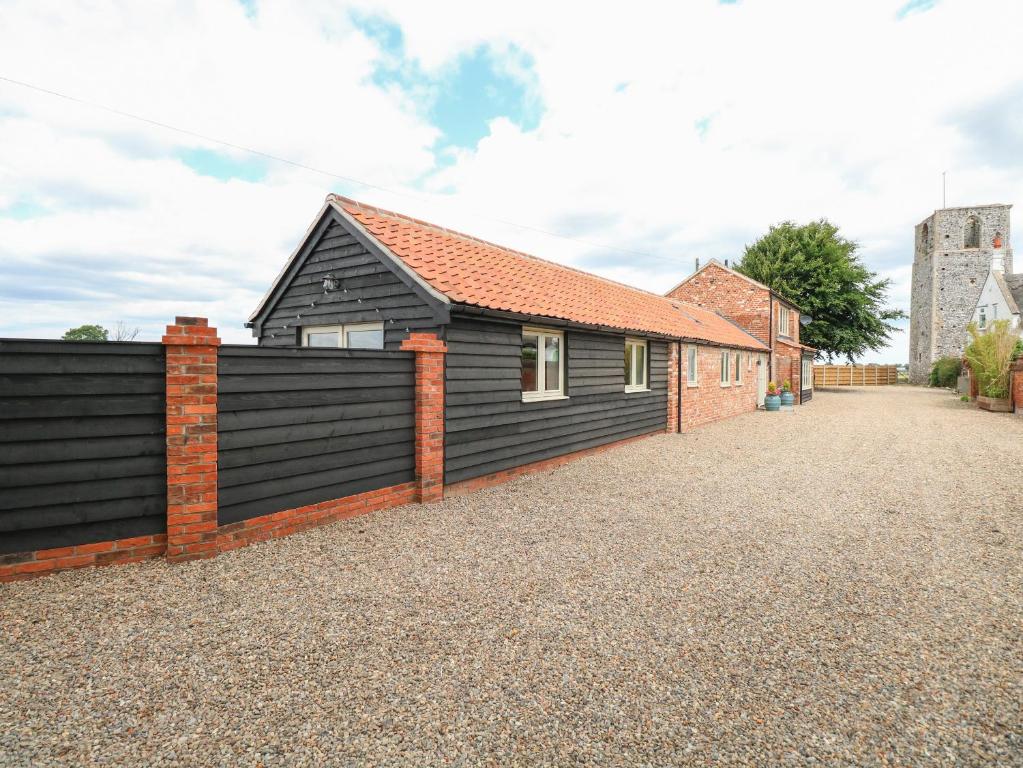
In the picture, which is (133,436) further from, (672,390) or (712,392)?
(712,392)

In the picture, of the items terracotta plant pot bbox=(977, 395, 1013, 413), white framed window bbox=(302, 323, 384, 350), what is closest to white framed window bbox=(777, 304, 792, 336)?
terracotta plant pot bbox=(977, 395, 1013, 413)

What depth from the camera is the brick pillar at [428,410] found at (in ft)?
21.4

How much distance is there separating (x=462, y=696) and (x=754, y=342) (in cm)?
2262

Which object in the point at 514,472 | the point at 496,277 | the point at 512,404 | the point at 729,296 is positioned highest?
the point at 729,296

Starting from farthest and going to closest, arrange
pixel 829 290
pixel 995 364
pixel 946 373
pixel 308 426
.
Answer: pixel 946 373
pixel 829 290
pixel 995 364
pixel 308 426

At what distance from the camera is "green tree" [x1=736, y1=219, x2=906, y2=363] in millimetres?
33000

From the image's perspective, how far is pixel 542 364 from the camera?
A: 29.4 ft

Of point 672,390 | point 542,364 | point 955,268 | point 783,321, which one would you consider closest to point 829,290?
point 783,321

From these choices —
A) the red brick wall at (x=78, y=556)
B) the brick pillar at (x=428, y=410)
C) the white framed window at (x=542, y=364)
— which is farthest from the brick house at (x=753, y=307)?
the red brick wall at (x=78, y=556)

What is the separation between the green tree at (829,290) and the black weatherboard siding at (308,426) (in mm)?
34145

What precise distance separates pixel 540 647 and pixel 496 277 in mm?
6894

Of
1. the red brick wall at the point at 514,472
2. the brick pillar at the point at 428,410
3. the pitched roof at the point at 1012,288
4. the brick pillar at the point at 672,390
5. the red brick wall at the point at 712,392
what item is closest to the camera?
the brick pillar at the point at 428,410

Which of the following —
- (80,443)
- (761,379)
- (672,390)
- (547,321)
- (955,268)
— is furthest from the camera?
(955,268)

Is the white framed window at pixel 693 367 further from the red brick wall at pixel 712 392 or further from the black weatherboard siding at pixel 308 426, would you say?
the black weatherboard siding at pixel 308 426
